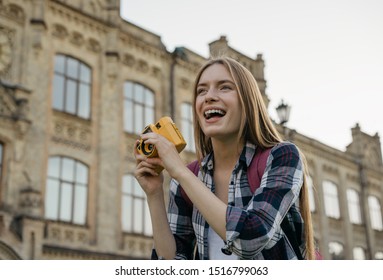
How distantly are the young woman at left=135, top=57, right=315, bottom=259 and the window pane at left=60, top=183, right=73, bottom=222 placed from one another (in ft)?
49.3

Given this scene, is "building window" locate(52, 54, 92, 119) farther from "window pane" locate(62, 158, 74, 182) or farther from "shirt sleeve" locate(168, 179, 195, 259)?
"shirt sleeve" locate(168, 179, 195, 259)

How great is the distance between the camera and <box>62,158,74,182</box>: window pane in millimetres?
17438

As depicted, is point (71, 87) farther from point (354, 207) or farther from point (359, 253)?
point (359, 253)

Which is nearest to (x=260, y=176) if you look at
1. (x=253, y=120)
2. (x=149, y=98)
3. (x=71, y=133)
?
(x=253, y=120)

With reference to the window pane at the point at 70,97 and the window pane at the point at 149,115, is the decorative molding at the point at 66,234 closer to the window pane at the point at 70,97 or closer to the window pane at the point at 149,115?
the window pane at the point at 70,97

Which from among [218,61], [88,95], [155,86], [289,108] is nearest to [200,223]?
[218,61]

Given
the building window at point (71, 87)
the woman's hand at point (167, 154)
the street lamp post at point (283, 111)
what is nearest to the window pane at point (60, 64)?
the building window at point (71, 87)

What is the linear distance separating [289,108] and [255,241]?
12.1 metres

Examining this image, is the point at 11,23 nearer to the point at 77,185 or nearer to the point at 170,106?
the point at 77,185

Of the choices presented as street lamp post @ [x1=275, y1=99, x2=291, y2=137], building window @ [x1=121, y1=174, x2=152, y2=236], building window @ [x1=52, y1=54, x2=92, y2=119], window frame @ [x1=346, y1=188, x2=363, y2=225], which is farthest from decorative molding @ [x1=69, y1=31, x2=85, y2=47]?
window frame @ [x1=346, y1=188, x2=363, y2=225]

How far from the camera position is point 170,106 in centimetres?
2175

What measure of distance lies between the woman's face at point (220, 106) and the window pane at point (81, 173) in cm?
1582

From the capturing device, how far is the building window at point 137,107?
796 inches

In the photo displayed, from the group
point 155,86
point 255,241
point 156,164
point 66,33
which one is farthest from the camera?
point 155,86
